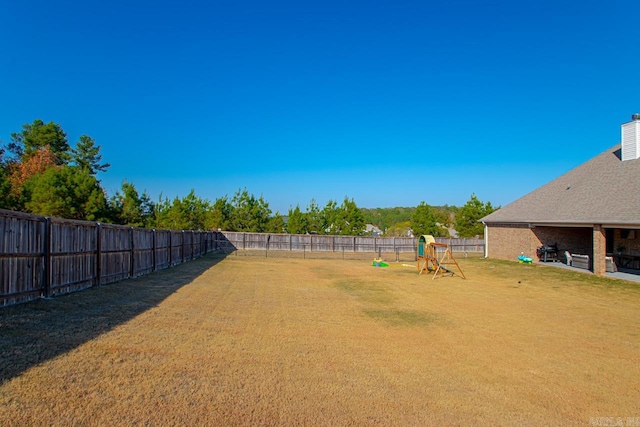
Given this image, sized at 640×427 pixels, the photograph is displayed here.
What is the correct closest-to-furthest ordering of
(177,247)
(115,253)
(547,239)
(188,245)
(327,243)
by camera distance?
1. (115,253)
2. (177,247)
3. (188,245)
4. (547,239)
5. (327,243)

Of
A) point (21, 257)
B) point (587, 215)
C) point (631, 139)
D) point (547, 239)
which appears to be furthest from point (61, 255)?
point (631, 139)

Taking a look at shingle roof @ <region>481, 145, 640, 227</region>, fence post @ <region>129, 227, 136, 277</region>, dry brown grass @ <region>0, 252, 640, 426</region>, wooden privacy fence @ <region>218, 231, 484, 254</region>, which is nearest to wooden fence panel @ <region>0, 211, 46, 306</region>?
dry brown grass @ <region>0, 252, 640, 426</region>

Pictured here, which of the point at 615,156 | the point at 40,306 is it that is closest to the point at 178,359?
the point at 40,306

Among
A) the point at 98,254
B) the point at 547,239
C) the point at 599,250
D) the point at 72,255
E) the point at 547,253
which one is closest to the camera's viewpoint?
the point at 72,255

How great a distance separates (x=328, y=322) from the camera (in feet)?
25.6

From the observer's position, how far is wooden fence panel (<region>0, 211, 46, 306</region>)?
6.95m

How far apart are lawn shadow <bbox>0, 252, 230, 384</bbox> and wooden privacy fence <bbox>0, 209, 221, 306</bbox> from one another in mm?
324

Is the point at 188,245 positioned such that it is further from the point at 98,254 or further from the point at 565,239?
the point at 565,239

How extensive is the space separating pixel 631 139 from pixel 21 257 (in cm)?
2417

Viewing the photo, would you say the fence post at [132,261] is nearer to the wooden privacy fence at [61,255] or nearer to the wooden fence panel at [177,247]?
the wooden privacy fence at [61,255]

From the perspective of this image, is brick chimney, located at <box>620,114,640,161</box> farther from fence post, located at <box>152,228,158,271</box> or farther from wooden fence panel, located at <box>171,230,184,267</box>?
wooden fence panel, located at <box>171,230,184,267</box>

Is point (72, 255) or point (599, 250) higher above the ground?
point (72, 255)

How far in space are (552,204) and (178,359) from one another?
21733mm

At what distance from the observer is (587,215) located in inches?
665
